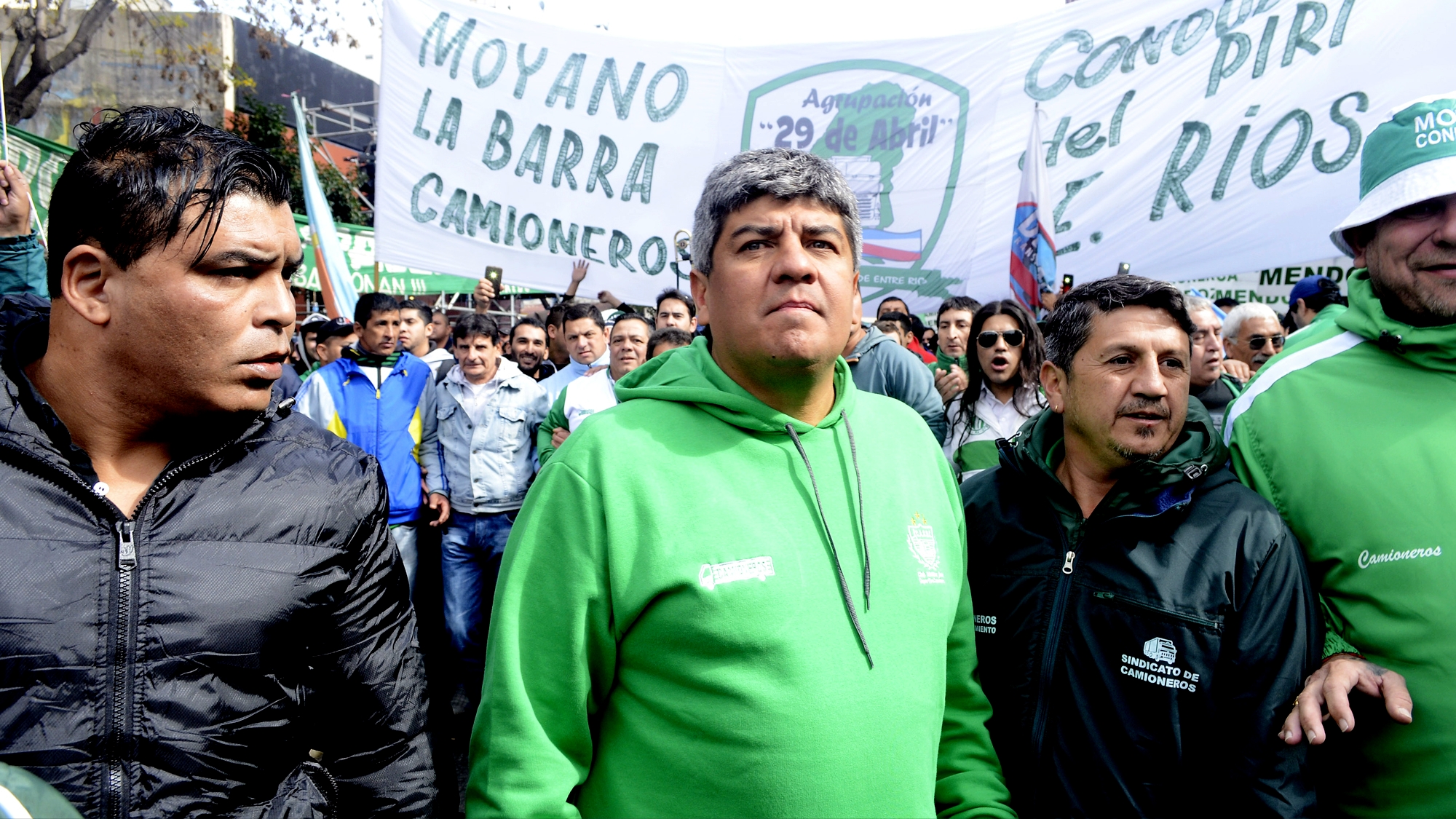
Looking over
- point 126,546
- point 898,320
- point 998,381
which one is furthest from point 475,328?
point 126,546

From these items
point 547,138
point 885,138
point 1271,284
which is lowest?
point 1271,284

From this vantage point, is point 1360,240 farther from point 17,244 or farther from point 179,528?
point 17,244

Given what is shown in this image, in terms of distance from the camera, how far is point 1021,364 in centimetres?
411

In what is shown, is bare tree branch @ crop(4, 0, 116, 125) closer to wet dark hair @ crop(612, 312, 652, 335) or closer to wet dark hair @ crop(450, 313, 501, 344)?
wet dark hair @ crop(450, 313, 501, 344)

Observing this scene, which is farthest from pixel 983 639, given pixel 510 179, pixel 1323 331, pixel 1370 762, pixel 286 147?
pixel 286 147

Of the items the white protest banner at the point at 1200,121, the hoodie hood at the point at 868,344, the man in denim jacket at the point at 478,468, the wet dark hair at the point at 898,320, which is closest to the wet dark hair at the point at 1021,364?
the hoodie hood at the point at 868,344

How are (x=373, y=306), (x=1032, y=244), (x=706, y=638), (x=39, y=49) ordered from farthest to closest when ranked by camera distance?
(x=39, y=49)
(x=1032, y=244)
(x=373, y=306)
(x=706, y=638)

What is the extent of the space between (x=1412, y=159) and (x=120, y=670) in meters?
2.59

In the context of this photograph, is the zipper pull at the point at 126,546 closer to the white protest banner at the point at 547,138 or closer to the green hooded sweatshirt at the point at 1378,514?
the green hooded sweatshirt at the point at 1378,514

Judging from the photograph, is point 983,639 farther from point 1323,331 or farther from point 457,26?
point 457,26

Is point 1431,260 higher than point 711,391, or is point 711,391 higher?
point 1431,260

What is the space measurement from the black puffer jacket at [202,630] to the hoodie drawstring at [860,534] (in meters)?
0.79

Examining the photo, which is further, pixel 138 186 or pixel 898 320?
pixel 898 320

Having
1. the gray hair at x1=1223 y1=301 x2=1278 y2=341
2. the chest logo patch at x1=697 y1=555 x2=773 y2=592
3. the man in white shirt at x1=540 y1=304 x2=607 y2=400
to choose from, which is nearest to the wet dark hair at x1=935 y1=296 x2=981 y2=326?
the gray hair at x1=1223 y1=301 x2=1278 y2=341
